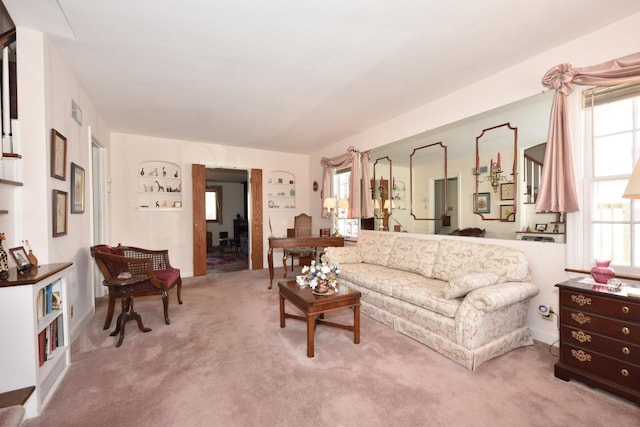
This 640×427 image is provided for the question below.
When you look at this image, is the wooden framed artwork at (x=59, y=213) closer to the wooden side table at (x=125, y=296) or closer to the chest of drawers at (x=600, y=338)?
the wooden side table at (x=125, y=296)

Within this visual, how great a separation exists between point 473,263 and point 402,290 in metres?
0.78

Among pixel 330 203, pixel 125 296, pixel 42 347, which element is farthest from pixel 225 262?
pixel 42 347

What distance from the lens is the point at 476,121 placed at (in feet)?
10.3

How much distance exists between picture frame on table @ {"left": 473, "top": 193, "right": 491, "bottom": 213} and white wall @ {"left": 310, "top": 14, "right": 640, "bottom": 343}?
0.37 m

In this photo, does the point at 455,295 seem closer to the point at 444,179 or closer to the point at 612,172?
the point at 612,172

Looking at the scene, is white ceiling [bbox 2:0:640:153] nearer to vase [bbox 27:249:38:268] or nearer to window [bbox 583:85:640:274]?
window [bbox 583:85:640:274]

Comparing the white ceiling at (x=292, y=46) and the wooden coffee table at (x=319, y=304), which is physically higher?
the white ceiling at (x=292, y=46)

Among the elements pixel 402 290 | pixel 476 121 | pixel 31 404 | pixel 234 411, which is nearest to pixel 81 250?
pixel 31 404

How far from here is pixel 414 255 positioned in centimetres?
342

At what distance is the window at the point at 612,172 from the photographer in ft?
7.07

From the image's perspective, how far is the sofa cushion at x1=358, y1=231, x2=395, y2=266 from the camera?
12.8ft

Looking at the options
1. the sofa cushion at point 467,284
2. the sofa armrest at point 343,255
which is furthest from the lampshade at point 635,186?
the sofa armrest at point 343,255

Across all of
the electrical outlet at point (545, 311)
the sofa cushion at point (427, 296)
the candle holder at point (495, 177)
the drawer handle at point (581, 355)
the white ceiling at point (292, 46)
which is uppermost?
the white ceiling at point (292, 46)

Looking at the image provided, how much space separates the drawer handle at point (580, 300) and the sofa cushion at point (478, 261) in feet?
1.75
